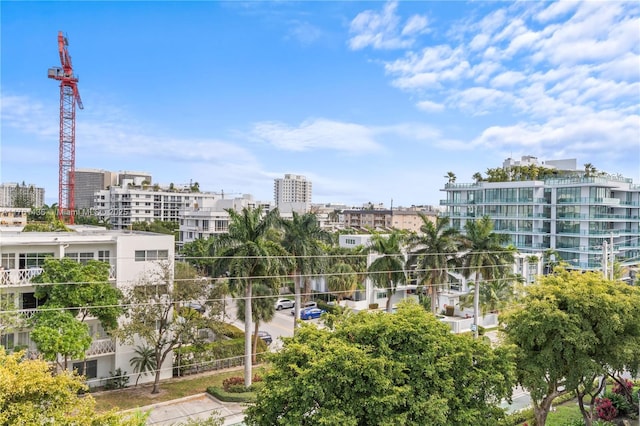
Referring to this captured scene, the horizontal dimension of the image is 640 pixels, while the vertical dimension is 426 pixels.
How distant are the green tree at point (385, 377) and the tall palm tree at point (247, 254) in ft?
29.9

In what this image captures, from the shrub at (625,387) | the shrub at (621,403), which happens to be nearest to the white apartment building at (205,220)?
the shrub at (625,387)

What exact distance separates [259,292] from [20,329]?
10.6 metres

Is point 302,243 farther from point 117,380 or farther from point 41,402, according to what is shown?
point 41,402

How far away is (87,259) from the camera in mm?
22766

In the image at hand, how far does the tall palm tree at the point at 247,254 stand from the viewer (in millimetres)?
20922

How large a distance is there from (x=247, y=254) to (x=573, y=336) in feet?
43.2

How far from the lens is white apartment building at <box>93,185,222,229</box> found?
285 feet

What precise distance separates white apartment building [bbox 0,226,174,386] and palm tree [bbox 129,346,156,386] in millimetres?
360

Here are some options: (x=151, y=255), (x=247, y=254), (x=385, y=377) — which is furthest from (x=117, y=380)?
(x=385, y=377)

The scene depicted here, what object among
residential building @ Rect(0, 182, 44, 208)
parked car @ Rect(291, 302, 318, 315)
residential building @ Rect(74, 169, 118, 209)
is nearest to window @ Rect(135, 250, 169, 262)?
parked car @ Rect(291, 302, 318, 315)

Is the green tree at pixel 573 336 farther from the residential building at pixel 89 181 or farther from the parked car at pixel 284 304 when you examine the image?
the residential building at pixel 89 181

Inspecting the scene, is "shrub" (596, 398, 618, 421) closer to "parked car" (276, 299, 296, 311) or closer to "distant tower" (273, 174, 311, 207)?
"parked car" (276, 299, 296, 311)

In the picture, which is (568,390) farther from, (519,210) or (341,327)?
(519,210)

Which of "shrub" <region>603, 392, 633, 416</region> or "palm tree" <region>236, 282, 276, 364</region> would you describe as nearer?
"shrub" <region>603, 392, 633, 416</region>
